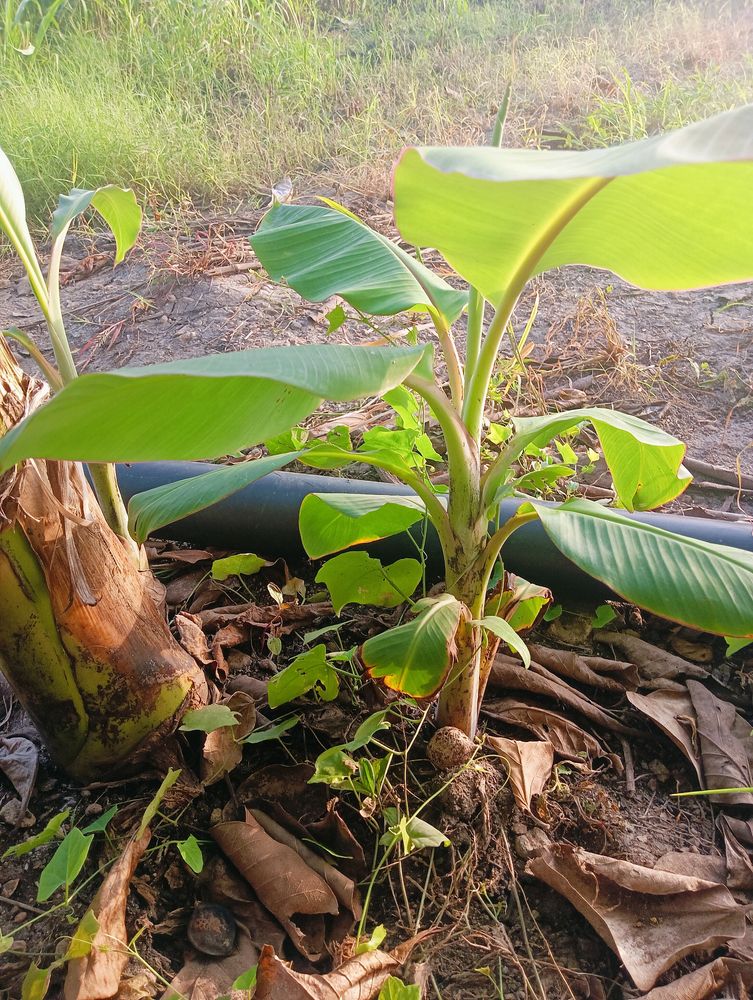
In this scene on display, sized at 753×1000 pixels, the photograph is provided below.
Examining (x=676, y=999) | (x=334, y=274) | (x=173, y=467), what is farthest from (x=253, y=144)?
(x=676, y=999)

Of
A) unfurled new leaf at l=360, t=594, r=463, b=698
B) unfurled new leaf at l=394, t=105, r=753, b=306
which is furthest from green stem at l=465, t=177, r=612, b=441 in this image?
unfurled new leaf at l=360, t=594, r=463, b=698

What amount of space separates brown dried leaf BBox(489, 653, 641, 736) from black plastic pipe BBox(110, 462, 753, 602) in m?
0.20

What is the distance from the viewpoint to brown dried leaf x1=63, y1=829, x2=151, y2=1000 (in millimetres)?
833

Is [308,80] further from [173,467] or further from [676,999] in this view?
[676,999]

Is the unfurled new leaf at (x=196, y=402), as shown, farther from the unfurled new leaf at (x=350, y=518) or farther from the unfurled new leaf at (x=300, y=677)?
the unfurled new leaf at (x=300, y=677)

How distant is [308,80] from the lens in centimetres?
389

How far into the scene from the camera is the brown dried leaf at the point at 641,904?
0.94m

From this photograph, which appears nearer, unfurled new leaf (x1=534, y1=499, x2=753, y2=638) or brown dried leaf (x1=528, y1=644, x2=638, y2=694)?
unfurled new leaf (x1=534, y1=499, x2=753, y2=638)

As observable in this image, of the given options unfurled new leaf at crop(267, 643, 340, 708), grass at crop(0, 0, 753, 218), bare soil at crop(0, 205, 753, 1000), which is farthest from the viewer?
grass at crop(0, 0, 753, 218)

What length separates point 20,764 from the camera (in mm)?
1160

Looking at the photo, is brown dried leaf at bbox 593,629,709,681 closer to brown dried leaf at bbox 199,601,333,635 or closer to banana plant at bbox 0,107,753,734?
banana plant at bbox 0,107,753,734

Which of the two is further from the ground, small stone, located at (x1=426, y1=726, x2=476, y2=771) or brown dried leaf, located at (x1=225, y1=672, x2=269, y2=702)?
small stone, located at (x1=426, y1=726, x2=476, y2=771)

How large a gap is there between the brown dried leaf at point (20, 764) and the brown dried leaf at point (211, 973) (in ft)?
1.19

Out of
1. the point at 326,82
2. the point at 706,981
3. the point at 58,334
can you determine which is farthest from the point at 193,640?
the point at 326,82
